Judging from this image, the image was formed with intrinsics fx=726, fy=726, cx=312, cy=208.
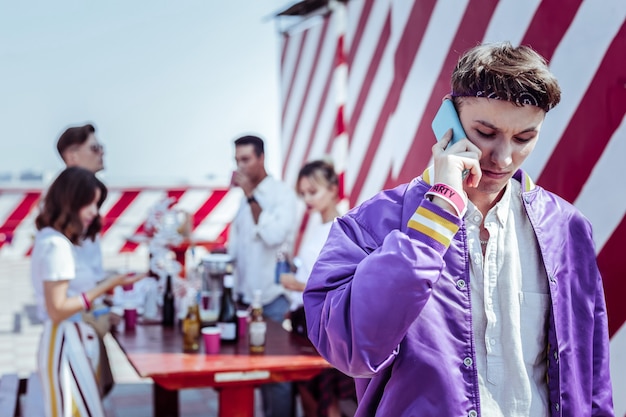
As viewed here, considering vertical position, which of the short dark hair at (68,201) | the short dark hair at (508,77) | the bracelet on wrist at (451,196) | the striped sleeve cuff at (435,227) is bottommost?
the short dark hair at (68,201)

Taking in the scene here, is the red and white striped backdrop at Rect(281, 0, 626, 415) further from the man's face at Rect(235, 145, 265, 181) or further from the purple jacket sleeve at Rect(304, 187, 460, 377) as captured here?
the purple jacket sleeve at Rect(304, 187, 460, 377)

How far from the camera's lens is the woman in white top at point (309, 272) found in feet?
12.0

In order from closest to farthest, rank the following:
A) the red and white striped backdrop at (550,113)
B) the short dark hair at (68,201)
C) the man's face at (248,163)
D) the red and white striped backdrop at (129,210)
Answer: the red and white striped backdrop at (550,113)
the short dark hair at (68,201)
the man's face at (248,163)
the red and white striped backdrop at (129,210)

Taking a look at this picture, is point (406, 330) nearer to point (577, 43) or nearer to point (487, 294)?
point (487, 294)

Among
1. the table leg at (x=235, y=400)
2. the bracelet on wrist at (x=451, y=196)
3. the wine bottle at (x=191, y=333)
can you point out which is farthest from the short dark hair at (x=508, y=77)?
the wine bottle at (x=191, y=333)

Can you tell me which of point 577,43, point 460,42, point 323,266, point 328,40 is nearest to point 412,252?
point 323,266

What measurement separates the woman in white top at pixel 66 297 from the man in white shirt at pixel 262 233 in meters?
1.08

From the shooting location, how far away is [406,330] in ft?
4.54

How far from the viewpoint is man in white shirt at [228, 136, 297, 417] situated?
14.9 feet

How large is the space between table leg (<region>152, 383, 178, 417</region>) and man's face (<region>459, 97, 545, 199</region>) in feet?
11.0

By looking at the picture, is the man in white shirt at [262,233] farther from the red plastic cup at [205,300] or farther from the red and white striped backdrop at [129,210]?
the red and white striped backdrop at [129,210]

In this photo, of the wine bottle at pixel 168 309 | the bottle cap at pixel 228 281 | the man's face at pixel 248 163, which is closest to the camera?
the bottle cap at pixel 228 281

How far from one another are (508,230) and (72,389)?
7.48 feet

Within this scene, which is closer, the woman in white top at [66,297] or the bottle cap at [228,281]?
the woman in white top at [66,297]
